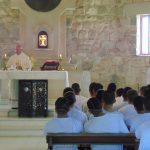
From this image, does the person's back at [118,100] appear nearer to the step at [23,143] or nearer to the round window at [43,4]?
the step at [23,143]

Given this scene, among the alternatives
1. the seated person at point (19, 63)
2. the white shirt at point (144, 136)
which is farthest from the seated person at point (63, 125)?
Result: the seated person at point (19, 63)

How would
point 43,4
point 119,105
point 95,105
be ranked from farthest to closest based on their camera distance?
point 43,4, point 119,105, point 95,105

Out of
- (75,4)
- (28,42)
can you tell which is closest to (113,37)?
(75,4)

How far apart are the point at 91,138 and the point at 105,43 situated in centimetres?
929

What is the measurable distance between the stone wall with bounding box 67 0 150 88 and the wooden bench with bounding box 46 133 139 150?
29.4 feet

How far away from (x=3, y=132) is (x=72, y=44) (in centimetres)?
557

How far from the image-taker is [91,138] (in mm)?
5902

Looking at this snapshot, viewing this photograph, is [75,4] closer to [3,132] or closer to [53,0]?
[53,0]

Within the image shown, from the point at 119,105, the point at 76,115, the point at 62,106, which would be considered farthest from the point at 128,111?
the point at 62,106

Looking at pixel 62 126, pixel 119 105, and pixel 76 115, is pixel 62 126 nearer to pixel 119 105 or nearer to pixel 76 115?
pixel 76 115

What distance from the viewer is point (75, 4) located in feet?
48.4

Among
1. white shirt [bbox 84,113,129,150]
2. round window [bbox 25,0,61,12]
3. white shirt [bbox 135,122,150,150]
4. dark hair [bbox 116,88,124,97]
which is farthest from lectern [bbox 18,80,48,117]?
white shirt [bbox 135,122,150,150]

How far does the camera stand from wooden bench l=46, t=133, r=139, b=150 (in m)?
5.89

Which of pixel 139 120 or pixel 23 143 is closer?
pixel 139 120
